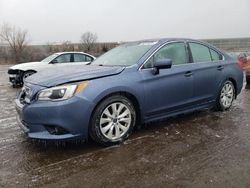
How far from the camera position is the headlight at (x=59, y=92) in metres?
3.88

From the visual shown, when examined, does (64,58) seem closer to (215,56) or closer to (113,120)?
(215,56)

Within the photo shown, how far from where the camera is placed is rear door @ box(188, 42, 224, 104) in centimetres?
536

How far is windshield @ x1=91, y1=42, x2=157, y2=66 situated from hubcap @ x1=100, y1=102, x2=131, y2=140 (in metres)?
0.79

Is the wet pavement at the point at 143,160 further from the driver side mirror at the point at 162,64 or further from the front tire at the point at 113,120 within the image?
the driver side mirror at the point at 162,64

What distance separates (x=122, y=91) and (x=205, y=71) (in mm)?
1936

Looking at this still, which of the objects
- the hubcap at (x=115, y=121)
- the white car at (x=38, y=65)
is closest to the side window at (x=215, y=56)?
the hubcap at (x=115, y=121)

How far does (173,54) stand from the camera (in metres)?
5.18

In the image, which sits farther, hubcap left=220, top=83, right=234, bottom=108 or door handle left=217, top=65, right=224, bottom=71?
hubcap left=220, top=83, right=234, bottom=108

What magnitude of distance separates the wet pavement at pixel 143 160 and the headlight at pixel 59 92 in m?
0.74

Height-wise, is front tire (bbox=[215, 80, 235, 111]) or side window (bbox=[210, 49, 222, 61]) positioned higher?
side window (bbox=[210, 49, 222, 61])

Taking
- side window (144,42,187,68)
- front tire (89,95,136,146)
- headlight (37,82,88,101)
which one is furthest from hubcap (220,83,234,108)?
headlight (37,82,88,101)

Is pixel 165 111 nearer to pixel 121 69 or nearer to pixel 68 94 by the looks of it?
pixel 121 69

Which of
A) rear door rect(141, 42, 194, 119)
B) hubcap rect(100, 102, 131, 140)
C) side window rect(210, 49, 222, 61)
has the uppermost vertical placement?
side window rect(210, 49, 222, 61)

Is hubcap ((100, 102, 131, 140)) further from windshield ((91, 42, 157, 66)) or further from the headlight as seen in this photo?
windshield ((91, 42, 157, 66))
